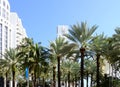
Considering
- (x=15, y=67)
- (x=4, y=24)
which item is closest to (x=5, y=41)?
(x=4, y=24)

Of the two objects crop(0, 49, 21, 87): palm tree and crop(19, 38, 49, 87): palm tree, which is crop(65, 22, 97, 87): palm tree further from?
crop(0, 49, 21, 87): palm tree

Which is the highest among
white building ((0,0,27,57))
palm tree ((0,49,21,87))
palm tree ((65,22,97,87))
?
white building ((0,0,27,57))

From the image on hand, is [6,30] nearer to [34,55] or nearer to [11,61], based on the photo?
[11,61]

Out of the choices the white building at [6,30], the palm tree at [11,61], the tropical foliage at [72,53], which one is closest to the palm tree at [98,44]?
the tropical foliage at [72,53]

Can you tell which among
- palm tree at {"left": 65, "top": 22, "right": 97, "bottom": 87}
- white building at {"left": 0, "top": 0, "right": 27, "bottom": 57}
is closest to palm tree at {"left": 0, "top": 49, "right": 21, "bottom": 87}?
palm tree at {"left": 65, "top": 22, "right": 97, "bottom": 87}

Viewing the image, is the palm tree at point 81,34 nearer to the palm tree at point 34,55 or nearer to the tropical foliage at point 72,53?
the tropical foliage at point 72,53

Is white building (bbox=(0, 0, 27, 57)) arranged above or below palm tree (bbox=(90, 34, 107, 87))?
above

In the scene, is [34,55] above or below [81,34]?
below

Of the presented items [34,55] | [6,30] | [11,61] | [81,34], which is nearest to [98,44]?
[81,34]

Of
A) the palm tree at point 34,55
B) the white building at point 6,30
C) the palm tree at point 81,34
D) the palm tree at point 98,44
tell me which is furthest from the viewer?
the white building at point 6,30

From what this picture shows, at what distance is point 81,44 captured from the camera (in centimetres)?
4788

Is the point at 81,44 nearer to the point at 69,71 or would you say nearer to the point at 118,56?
the point at 118,56

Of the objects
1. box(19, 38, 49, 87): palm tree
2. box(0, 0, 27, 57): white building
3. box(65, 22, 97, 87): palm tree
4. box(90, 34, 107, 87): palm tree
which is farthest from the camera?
box(0, 0, 27, 57): white building

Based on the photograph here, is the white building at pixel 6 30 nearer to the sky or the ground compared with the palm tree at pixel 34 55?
nearer to the sky
